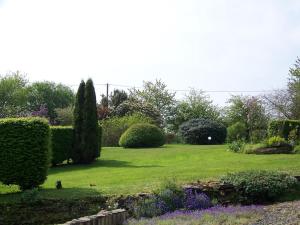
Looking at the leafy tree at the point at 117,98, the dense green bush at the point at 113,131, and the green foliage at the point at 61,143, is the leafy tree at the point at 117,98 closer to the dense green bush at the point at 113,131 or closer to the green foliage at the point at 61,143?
the dense green bush at the point at 113,131

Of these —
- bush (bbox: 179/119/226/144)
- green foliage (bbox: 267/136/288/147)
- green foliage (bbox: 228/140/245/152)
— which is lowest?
green foliage (bbox: 228/140/245/152)

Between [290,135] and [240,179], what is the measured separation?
10.4 meters

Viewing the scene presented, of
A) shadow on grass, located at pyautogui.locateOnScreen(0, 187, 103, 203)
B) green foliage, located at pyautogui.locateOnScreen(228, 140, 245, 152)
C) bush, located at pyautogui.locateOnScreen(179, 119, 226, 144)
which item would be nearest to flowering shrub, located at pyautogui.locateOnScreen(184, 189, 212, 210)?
shadow on grass, located at pyautogui.locateOnScreen(0, 187, 103, 203)

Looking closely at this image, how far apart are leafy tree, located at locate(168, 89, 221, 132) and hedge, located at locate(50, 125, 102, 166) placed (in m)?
22.8

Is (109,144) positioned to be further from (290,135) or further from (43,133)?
(43,133)

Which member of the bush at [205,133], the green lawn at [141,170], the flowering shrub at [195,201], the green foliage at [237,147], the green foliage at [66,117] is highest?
the green foliage at [66,117]

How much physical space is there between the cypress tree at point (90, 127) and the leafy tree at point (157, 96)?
79.3ft

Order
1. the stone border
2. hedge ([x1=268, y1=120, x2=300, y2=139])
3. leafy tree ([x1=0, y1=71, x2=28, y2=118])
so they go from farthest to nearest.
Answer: leafy tree ([x1=0, y1=71, x2=28, y2=118]) → hedge ([x1=268, y1=120, x2=300, y2=139]) → the stone border

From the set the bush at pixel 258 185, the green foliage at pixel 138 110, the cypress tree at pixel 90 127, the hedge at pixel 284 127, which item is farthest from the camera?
the green foliage at pixel 138 110

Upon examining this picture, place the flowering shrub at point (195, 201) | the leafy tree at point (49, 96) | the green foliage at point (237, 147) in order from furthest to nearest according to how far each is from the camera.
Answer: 1. the leafy tree at point (49, 96)
2. the green foliage at point (237, 147)
3. the flowering shrub at point (195, 201)

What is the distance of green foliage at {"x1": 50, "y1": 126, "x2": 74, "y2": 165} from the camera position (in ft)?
57.4

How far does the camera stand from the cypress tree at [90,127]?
1806 cm

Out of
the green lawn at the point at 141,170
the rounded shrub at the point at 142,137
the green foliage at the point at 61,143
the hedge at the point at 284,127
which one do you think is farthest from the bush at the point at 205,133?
the green foliage at the point at 61,143

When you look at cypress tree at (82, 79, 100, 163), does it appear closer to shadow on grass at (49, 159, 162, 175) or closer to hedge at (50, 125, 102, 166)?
shadow on grass at (49, 159, 162, 175)
